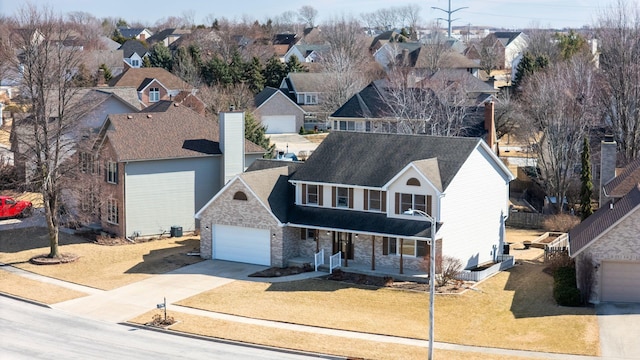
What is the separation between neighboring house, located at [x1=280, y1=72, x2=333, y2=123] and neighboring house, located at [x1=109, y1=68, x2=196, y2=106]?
37.8 ft

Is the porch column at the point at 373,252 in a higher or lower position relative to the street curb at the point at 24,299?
higher

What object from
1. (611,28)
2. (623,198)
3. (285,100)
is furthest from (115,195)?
(285,100)

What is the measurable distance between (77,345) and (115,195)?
2125 cm

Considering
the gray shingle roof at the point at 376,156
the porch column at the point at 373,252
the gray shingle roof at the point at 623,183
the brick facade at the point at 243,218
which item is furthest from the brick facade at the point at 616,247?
the brick facade at the point at 243,218

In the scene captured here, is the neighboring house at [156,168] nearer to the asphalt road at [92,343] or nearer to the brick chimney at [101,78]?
the asphalt road at [92,343]

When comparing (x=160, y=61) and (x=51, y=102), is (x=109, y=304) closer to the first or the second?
(x=51, y=102)

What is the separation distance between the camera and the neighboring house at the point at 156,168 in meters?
55.0

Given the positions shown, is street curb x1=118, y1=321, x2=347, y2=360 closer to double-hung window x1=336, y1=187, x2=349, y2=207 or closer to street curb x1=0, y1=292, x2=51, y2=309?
street curb x1=0, y1=292, x2=51, y2=309

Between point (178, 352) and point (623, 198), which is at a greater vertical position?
point (623, 198)

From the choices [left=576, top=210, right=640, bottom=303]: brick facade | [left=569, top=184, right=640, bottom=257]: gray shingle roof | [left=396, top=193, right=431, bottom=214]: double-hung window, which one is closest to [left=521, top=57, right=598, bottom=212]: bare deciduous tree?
[left=569, top=184, right=640, bottom=257]: gray shingle roof

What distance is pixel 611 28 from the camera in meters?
71.9

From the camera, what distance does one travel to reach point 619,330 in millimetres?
36438

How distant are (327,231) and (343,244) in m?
1.12

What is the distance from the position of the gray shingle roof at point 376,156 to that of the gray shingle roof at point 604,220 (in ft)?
22.4
